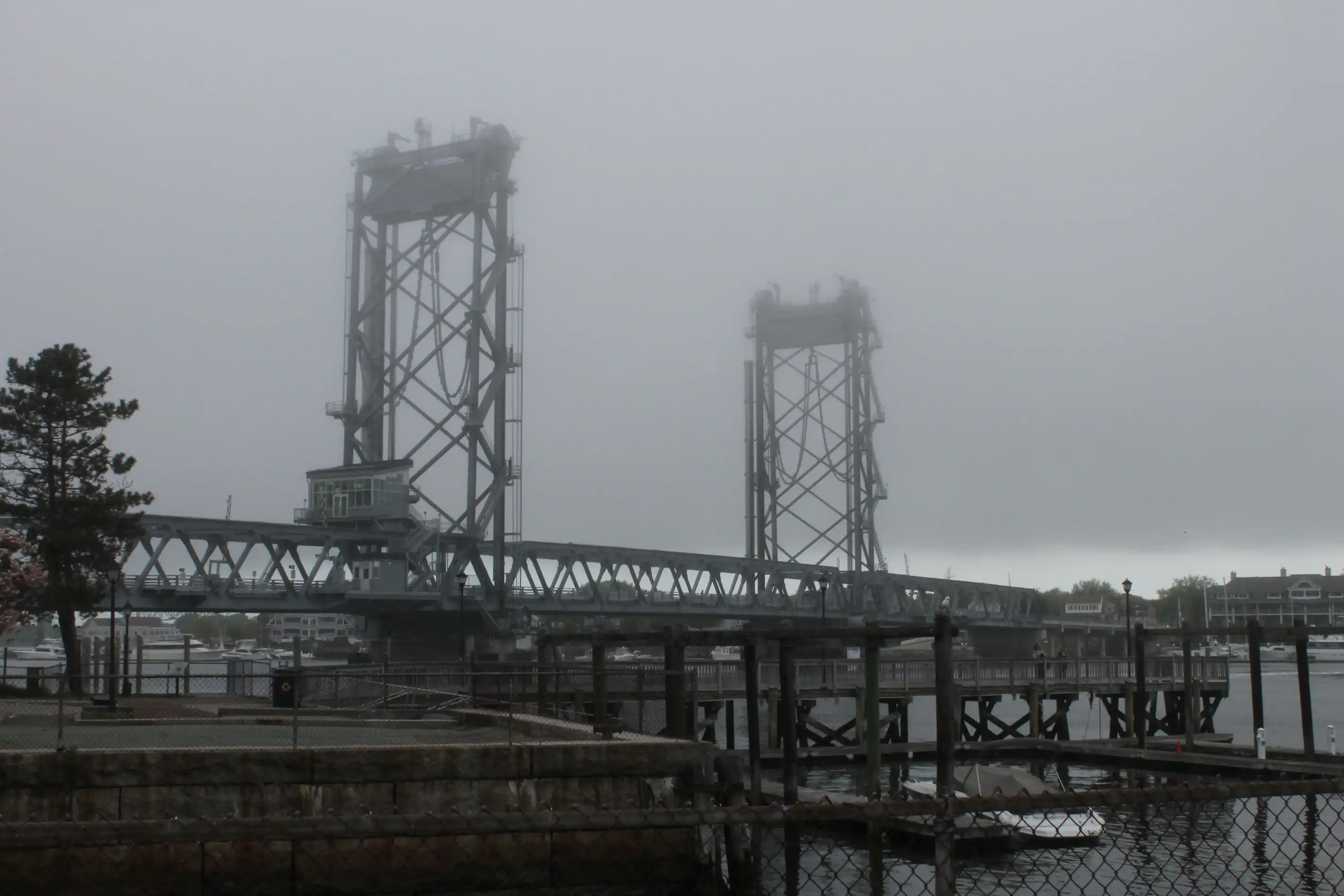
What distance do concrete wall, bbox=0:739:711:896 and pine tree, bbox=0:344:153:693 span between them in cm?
2947

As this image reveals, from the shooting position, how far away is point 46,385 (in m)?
40.0

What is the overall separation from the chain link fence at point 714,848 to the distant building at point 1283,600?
15587cm

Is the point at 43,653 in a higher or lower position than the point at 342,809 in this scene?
lower

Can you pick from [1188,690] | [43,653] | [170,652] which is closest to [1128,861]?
[1188,690]

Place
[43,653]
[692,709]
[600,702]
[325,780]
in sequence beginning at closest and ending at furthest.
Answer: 1. [325,780]
2. [600,702]
3. [692,709]
4. [43,653]

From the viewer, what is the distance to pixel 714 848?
1437cm

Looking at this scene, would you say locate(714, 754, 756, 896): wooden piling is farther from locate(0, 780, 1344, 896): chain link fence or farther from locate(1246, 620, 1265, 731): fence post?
locate(1246, 620, 1265, 731): fence post

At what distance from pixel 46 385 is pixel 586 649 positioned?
211 feet

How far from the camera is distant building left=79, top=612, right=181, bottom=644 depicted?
115 m

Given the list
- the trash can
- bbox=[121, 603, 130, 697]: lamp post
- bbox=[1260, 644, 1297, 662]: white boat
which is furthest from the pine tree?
bbox=[1260, 644, 1297, 662]: white boat

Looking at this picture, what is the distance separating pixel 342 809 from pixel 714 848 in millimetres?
4058

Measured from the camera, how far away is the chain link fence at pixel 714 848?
499cm

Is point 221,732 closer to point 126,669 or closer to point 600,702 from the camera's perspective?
point 600,702

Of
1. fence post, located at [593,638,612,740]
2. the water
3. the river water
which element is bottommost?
the water
